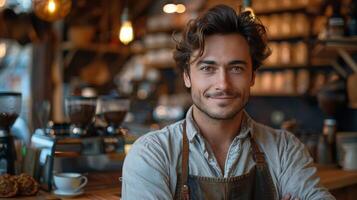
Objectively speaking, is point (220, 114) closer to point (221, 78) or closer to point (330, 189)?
point (221, 78)

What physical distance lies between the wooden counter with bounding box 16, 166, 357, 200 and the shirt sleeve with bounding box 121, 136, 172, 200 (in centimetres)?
50

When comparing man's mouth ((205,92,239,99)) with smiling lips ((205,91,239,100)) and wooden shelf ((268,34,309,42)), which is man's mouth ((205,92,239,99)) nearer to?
smiling lips ((205,91,239,100))

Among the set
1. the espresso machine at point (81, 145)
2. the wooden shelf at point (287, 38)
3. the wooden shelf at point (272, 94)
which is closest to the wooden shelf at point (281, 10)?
the wooden shelf at point (287, 38)

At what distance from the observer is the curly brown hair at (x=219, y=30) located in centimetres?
199

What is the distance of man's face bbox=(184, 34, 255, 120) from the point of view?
1.95 metres

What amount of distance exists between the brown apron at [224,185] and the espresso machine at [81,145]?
2.57ft

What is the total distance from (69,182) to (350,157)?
1.88 metres

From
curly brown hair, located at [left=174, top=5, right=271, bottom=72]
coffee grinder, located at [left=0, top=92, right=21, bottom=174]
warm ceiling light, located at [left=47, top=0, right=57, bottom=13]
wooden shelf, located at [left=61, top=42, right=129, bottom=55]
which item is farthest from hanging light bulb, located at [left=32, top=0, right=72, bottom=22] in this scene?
wooden shelf, located at [left=61, top=42, right=129, bottom=55]

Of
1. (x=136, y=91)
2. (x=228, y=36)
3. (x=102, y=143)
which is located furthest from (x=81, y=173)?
(x=136, y=91)

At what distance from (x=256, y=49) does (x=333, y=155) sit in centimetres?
156

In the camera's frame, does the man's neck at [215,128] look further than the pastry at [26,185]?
No

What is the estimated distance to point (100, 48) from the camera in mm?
7195

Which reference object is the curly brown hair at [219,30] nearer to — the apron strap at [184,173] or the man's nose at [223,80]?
the man's nose at [223,80]

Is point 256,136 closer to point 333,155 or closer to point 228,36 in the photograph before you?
point 228,36
